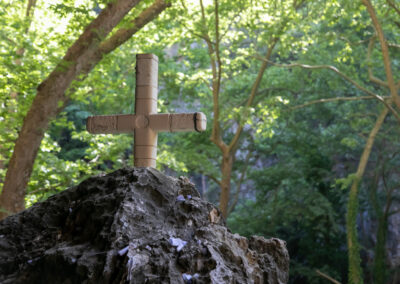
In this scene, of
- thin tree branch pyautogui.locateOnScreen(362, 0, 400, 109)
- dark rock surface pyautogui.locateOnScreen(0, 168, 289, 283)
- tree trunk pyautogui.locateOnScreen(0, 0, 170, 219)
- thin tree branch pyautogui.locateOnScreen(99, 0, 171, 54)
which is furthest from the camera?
thin tree branch pyautogui.locateOnScreen(362, 0, 400, 109)

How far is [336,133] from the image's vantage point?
1608cm

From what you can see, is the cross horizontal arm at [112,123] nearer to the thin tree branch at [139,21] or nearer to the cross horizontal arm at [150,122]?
the cross horizontal arm at [150,122]

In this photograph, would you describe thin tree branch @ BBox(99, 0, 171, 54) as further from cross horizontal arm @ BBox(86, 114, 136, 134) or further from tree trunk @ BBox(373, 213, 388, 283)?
tree trunk @ BBox(373, 213, 388, 283)

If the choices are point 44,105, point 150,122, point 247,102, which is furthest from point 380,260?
point 150,122

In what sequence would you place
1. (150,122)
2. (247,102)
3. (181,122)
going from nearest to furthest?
(181,122)
(150,122)
(247,102)

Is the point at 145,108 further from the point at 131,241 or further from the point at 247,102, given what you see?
the point at 247,102

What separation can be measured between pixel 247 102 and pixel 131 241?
10.9 metres

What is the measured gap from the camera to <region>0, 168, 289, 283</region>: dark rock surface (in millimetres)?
2133

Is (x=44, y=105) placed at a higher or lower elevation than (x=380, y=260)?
higher

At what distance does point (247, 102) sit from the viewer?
508 inches

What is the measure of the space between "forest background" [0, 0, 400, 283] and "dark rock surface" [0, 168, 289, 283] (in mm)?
3753

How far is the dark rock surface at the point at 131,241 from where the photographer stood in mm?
2133

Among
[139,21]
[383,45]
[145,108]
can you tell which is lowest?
[145,108]

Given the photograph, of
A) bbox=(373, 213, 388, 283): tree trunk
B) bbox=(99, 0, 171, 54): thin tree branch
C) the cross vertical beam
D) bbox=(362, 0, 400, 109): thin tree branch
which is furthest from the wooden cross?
bbox=(373, 213, 388, 283): tree trunk
